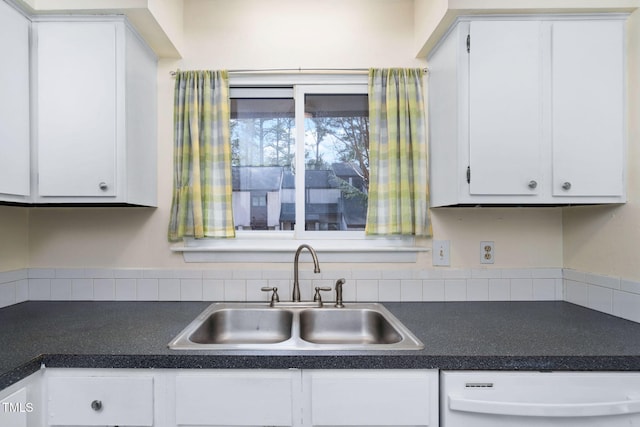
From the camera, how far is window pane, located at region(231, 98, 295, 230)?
1.83m

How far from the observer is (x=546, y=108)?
1.40 meters

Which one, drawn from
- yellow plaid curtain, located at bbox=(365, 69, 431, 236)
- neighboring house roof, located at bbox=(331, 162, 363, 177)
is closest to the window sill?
yellow plaid curtain, located at bbox=(365, 69, 431, 236)

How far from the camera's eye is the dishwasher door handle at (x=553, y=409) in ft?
3.29

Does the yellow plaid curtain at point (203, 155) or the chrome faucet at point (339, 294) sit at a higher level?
the yellow plaid curtain at point (203, 155)

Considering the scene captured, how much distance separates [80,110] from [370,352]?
1.54m

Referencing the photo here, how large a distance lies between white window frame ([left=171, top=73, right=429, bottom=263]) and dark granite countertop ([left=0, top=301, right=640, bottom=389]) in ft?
1.16

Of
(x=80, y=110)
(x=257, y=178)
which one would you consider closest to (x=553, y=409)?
(x=257, y=178)

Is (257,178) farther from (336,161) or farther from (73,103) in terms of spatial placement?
(73,103)

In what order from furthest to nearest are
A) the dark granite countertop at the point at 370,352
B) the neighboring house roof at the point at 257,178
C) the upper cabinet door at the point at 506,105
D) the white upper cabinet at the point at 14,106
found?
the neighboring house roof at the point at 257,178 → the upper cabinet door at the point at 506,105 → the white upper cabinet at the point at 14,106 → the dark granite countertop at the point at 370,352

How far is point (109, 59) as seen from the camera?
56.4 inches

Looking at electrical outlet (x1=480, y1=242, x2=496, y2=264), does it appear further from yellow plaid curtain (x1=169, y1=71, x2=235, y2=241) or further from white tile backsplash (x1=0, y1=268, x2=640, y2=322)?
yellow plaid curtain (x1=169, y1=71, x2=235, y2=241)

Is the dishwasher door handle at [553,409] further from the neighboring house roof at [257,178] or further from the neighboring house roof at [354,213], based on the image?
the neighboring house roof at [257,178]

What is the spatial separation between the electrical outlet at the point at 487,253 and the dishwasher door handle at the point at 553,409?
0.81 m

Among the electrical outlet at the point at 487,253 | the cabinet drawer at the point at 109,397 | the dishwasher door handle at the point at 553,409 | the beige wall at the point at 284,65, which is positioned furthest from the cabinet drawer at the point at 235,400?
the electrical outlet at the point at 487,253
